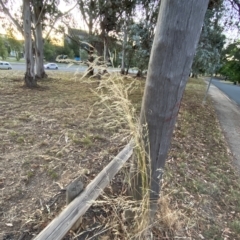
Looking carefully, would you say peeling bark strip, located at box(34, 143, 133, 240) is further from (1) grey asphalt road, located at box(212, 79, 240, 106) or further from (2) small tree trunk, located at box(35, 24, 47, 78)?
(1) grey asphalt road, located at box(212, 79, 240, 106)

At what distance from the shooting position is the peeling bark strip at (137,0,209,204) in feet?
2.94

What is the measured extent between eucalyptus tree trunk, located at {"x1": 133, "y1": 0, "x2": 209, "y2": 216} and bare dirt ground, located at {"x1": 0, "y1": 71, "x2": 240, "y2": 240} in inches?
15.7

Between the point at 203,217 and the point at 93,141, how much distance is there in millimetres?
2015

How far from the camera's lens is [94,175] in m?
2.36

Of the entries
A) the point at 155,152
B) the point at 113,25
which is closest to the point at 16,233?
the point at 155,152

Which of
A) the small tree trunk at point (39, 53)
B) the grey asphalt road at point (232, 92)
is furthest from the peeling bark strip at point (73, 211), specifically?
the grey asphalt road at point (232, 92)

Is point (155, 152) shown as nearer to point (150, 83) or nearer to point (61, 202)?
point (150, 83)

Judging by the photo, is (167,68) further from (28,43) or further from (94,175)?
(28,43)

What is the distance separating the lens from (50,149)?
2.87 m

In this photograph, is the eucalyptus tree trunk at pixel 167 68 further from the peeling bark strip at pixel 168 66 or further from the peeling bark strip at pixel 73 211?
the peeling bark strip at pixel 73 211

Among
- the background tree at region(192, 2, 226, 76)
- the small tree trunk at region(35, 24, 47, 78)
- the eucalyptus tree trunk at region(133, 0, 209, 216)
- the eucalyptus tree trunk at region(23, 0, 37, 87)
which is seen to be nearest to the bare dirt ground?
the eucalyptus tree trunk at region(133, 0, 209, 216)

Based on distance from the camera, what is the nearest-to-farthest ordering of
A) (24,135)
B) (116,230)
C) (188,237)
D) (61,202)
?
(116,230)
(188,237)
(61,202)
(24,135)

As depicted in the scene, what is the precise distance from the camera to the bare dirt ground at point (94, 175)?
5.37 ft

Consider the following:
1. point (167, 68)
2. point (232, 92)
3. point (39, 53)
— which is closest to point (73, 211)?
point (167, 68)
